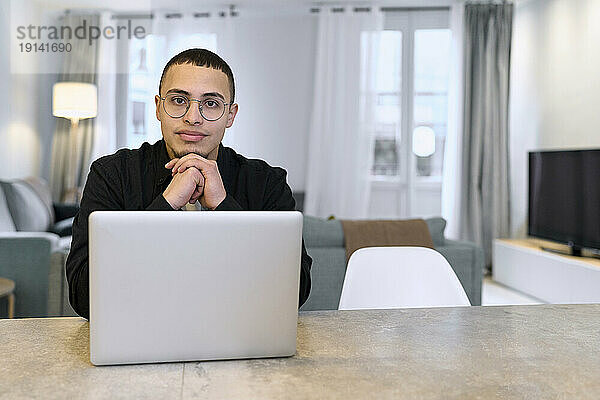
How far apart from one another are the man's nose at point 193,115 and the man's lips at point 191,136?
23 millimetres

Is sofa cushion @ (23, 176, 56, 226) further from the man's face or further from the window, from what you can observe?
the man's face

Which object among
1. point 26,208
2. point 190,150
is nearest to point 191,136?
point 190,150

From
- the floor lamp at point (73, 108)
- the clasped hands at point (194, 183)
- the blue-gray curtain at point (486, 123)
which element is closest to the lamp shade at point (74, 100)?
the floor lamp at point (73, 108)

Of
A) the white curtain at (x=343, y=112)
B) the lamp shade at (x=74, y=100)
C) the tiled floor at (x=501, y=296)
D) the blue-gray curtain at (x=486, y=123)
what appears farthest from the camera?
the white curtain at (x=343, y=112)

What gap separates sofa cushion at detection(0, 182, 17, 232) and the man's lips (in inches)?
151

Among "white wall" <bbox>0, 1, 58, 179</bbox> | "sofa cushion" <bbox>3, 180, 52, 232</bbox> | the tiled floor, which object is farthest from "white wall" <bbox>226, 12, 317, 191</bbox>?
the tiled floor

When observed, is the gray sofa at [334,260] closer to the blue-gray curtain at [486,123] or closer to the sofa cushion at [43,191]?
the blue-gray curtain at [486,123]

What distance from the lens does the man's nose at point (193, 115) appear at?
54.3 inches

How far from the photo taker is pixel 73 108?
19.5ft

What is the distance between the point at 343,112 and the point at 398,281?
474 cm

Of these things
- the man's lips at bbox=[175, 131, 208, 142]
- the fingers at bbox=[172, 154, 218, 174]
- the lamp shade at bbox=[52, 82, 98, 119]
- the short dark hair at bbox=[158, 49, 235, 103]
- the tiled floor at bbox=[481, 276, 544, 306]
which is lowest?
the tiled floor at bbox=[481, 276, 544, 306]

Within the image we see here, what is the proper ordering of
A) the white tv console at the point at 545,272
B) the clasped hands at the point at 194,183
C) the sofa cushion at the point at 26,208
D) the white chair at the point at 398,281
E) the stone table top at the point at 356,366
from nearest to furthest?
the stone table top at the point at 356,366
the clasped hands at the point at 194,183
the white chair at the point at 398,281
the white tv console at the point at 545,272
the sofa cushion at the point at 26,208

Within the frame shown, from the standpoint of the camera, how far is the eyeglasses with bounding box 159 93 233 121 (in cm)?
139

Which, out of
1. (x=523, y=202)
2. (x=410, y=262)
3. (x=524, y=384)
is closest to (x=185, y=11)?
(x=523, y=202)
